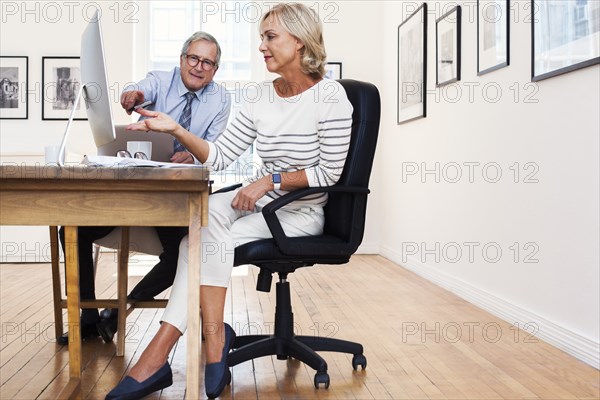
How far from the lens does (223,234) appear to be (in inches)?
84.7

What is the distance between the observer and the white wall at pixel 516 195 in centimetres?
267

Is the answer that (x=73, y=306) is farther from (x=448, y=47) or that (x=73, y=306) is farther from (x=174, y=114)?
(x=448, y=47)

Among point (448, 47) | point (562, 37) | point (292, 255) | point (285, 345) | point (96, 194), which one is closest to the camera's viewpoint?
point (96, 194)

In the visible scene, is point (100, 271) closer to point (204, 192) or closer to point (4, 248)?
point (4, 248)

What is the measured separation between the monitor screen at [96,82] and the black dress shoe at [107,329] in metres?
1.19

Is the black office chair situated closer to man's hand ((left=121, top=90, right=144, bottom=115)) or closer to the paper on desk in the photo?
the paper on desk

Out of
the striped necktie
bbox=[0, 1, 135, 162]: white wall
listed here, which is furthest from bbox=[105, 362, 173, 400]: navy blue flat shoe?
bbox=[0, 1, 135, 162]: white wall

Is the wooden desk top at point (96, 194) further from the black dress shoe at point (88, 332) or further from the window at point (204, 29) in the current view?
the window at point (204, 29)

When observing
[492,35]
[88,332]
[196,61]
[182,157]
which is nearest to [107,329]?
[88,332]

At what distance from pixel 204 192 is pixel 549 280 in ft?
6.24

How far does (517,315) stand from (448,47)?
6.08 ft

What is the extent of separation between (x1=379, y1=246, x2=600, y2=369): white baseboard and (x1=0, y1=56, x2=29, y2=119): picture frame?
142 inches

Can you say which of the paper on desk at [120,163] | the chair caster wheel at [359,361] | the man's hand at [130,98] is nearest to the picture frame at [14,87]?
the man's hand at [130,98]

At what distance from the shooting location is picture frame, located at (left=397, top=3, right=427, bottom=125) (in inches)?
192
